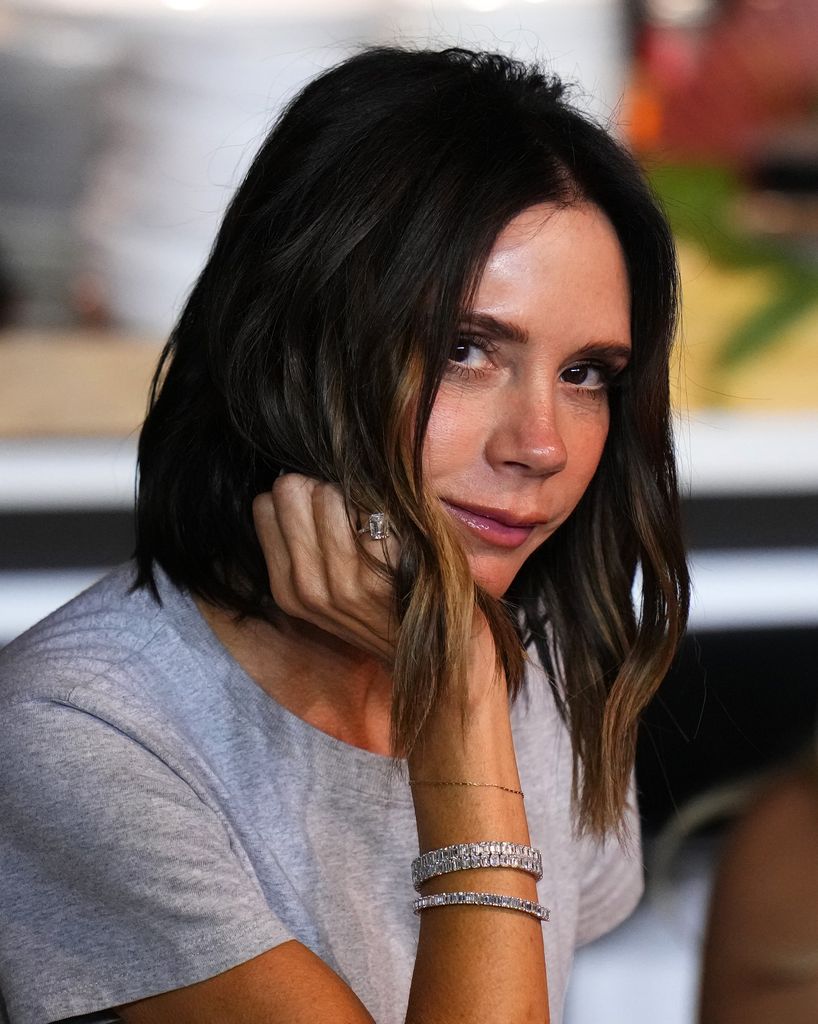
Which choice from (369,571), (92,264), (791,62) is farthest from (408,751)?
(791,62)

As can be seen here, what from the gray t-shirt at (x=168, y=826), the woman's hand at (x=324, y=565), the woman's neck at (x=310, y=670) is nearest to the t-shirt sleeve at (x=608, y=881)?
the gray t-shirt at (x=168, y=826)

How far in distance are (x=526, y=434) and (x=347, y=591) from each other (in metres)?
0.15

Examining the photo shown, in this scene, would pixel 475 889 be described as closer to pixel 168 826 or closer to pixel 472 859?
pixel 472 859

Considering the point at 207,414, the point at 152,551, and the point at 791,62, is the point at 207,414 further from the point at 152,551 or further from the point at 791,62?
the point at 791,62

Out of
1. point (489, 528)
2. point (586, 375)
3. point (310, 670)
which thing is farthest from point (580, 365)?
point (310, 670)

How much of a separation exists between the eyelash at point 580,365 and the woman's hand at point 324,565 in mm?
108

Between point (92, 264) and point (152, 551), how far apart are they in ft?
2.66

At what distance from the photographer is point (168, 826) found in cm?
83

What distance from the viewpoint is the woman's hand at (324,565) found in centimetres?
86

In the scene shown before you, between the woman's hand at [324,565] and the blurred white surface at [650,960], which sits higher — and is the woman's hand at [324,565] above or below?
above

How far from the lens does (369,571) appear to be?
0.86 metres

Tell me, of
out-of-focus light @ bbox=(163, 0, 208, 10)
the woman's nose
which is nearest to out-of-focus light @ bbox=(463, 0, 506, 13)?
out-of-focus light @ bbox=(163, 0, 208, 10)

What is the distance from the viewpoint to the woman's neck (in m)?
0.94

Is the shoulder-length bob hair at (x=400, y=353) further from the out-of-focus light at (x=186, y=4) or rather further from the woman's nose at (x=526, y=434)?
the out-of-focus light at (x=186, y=4)
